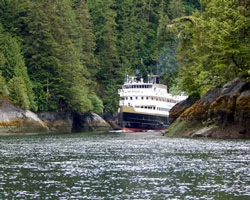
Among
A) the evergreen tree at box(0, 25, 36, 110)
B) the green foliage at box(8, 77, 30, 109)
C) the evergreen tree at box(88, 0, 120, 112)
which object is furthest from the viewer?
the evergreen tree at box(88, 0, 120, 112)

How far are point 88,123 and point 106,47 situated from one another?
Answer: 2345cm

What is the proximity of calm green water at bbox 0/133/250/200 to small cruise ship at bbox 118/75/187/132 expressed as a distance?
57892 mm

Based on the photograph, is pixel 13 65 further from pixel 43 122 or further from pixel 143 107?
pixel 143 107

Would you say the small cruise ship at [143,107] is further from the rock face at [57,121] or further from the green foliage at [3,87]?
the green foliage at [3,87]

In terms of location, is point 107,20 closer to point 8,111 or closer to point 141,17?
point 141,17

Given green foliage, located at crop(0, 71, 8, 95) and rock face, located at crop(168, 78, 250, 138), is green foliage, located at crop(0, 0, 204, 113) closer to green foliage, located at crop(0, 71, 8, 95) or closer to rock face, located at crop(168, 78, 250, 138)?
green foliage, located at crop(0, 71, 8, 95)

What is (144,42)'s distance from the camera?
14225 cm

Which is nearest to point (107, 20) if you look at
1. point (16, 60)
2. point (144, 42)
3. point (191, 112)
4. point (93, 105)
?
point (144, 42)

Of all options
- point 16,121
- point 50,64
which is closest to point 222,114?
point 16,121

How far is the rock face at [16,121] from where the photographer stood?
90.5 meters

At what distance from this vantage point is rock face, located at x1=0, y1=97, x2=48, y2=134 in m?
90.5

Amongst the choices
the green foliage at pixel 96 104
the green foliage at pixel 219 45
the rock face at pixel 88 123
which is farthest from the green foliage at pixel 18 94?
the green foliage at pixel 219 45

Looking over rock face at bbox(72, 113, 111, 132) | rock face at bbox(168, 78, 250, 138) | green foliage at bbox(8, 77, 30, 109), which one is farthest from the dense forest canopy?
rock face at bbox(168, 78, 250, 138)

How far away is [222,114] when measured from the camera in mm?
61281
